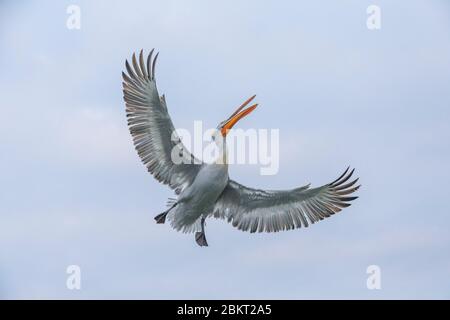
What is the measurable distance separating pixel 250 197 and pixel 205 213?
865 millimetres

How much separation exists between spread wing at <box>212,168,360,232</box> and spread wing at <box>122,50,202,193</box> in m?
0.93

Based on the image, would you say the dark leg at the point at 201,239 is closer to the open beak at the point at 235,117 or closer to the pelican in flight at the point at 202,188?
the pelican in flight at the point at 202,188

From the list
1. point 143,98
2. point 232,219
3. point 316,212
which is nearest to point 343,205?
point 316,212

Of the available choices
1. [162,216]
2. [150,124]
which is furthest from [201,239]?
[150,124]

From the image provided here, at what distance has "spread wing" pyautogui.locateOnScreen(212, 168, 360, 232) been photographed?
22812 mm

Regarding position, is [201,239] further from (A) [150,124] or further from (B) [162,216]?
(A) [150,124]

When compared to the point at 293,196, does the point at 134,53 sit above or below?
above

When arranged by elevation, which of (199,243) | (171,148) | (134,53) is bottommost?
(199,243)

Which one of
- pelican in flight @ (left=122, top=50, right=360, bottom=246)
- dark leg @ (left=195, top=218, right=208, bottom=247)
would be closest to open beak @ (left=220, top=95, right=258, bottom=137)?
pelican in flight @ (left=122, top=50, right=360, bottom=246)

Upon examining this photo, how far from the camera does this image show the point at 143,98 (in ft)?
73.7

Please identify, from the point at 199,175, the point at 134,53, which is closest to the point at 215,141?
the point at 199,175

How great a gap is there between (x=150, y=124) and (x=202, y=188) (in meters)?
1.48

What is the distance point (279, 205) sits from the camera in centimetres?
2300

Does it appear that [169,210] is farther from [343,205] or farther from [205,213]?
[343,205]
